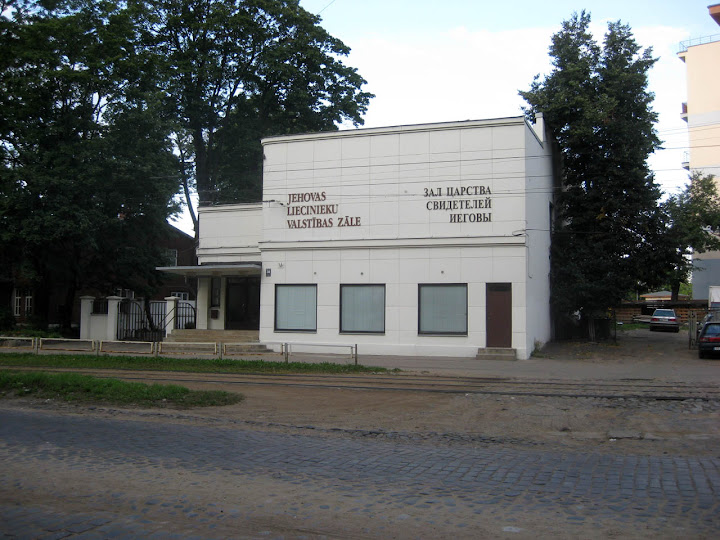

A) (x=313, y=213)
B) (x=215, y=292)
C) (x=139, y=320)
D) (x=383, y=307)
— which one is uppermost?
(x=313, y=213)

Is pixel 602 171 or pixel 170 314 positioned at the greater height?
pixel 602 171

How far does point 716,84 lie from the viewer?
2191 inches

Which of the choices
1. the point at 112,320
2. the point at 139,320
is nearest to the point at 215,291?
the point at 139,320

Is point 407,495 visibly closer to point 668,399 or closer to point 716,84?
point 668,399

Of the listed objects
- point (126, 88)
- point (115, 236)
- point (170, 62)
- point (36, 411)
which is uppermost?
point (170, 62)

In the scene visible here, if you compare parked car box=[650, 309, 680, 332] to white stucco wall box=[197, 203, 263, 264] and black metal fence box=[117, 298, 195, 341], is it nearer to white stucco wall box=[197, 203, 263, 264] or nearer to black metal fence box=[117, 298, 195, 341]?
white stucco wall box=[197, 203, 263, 264]

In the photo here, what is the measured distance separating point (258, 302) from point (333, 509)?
925 inches

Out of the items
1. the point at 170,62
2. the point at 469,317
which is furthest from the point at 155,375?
the point at 170,62

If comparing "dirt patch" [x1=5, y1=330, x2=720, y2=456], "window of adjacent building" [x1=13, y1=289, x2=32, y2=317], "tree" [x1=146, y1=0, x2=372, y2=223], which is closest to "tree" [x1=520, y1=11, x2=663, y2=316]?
"tree" [x1=146, y1=0, x2=372, y2=223]

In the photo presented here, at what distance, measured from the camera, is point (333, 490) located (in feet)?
21.7

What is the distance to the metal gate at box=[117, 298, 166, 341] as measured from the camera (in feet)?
95.1

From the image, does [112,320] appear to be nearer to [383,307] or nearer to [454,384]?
[383,307]

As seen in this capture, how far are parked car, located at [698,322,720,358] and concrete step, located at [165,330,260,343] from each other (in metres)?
17.6

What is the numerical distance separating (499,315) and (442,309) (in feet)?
7.13
